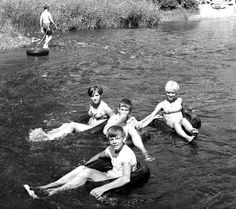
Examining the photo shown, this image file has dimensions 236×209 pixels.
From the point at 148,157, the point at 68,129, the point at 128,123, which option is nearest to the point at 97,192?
the point at 148,157

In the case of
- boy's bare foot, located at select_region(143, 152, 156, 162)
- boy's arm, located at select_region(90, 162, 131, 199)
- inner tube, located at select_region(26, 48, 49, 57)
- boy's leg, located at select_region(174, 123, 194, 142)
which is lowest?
inner tube, located at select_region(26, 48, 49, 57)

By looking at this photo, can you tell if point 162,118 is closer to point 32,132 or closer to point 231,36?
point 32,132

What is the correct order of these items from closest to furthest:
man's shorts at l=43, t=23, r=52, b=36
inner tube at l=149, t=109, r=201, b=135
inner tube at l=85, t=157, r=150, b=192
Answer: inner tube at l=85, t=157, r=150, b=192, inner tube at l=149, t=109, r=201, b=135, man's shorts at l=43, t=23, r=52, b=36

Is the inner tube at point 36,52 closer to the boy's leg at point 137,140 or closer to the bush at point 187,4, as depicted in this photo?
the boy's leg at point 137,140

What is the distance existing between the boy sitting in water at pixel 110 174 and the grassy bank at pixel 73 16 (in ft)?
50.7

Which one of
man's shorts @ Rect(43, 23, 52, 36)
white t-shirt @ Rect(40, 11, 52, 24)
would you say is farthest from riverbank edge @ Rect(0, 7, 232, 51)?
white t-shirt @ Rect(40, 11, 52, 24)

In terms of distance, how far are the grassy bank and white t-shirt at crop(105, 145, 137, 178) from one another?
50.9 feet

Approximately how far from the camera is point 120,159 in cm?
591

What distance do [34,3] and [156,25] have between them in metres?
10.3

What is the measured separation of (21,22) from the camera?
79.7ft

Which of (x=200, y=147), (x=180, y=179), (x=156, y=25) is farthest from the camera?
(x=156, y=25)

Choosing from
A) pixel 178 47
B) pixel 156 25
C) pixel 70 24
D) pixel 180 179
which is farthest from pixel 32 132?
pixel 156 25

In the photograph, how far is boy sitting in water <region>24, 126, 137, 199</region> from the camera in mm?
5723

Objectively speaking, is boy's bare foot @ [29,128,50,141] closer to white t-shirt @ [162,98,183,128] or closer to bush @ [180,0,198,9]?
white t-shirt @ [162,98,183,128]
